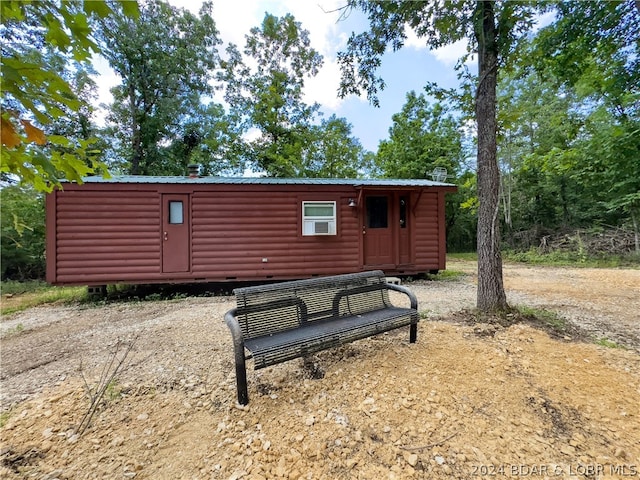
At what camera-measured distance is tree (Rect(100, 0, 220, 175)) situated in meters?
12.3

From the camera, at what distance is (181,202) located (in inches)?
246

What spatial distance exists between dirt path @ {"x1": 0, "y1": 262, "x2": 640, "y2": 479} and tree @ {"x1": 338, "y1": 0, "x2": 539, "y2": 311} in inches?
28.7

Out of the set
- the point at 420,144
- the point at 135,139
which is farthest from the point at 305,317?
the point at 420,144

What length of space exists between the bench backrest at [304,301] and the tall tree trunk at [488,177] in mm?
1460

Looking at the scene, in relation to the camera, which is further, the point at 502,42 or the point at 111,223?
the point at 111,223

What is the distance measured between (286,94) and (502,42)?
1343 centimetres

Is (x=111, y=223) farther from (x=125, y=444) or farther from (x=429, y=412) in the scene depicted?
(x=429, y=412)

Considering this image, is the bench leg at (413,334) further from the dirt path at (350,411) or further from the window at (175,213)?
the window at (175,213)

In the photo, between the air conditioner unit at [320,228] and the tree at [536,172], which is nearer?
the air conditioner unit at [320,228]

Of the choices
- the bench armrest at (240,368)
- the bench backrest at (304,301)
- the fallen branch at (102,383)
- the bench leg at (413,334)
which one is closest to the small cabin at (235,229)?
the fallen branch at (102,383)

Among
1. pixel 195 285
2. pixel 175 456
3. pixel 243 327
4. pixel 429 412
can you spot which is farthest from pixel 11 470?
pixel 195 285

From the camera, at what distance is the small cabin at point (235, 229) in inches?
233

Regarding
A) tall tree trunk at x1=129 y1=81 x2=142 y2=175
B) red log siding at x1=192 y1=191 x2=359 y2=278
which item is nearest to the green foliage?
tall tree trunk at x1=129 y1=81 x2=142 y2=175

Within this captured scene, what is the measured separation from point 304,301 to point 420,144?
632 inches
